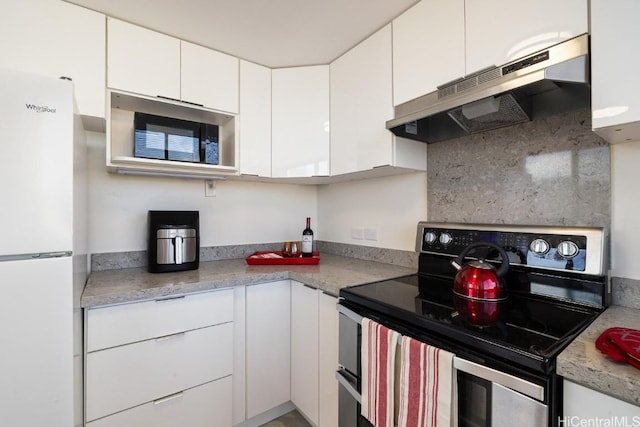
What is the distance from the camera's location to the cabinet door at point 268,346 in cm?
162

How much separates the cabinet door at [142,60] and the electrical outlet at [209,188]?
61 cm

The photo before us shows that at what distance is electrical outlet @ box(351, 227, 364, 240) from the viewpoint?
212 centimetres

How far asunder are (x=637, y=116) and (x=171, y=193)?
7.14 ft

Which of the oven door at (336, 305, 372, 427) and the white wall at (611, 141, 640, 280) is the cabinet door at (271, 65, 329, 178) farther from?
the white wall at (611, 141, 640, 280)

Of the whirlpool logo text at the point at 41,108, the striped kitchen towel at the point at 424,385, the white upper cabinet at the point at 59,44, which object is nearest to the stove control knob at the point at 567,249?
the striped kitchen towel at the point at 424,385

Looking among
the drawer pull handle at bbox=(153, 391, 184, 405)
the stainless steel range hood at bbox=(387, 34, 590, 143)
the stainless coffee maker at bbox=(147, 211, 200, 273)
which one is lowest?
the drawer pull handle at bbox=(153, 391, 184, 405)

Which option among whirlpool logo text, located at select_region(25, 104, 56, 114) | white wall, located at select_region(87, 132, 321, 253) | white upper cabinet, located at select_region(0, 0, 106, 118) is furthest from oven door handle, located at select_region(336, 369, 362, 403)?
white upper cabinet, located at select_region(0, 0, 106, 118)

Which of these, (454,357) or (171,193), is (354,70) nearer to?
(171,193)

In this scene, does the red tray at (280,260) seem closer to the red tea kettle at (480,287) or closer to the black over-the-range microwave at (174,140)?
the black over-the-range microwave at (174,140)

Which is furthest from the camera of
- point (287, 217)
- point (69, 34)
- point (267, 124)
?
point (287, 217)

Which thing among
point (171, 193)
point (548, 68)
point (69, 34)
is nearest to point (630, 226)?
point (548, 68)

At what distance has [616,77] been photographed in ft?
2.64

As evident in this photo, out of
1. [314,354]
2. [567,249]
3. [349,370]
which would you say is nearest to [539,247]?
[567,249]

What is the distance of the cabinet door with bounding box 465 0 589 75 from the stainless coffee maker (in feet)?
5.36
